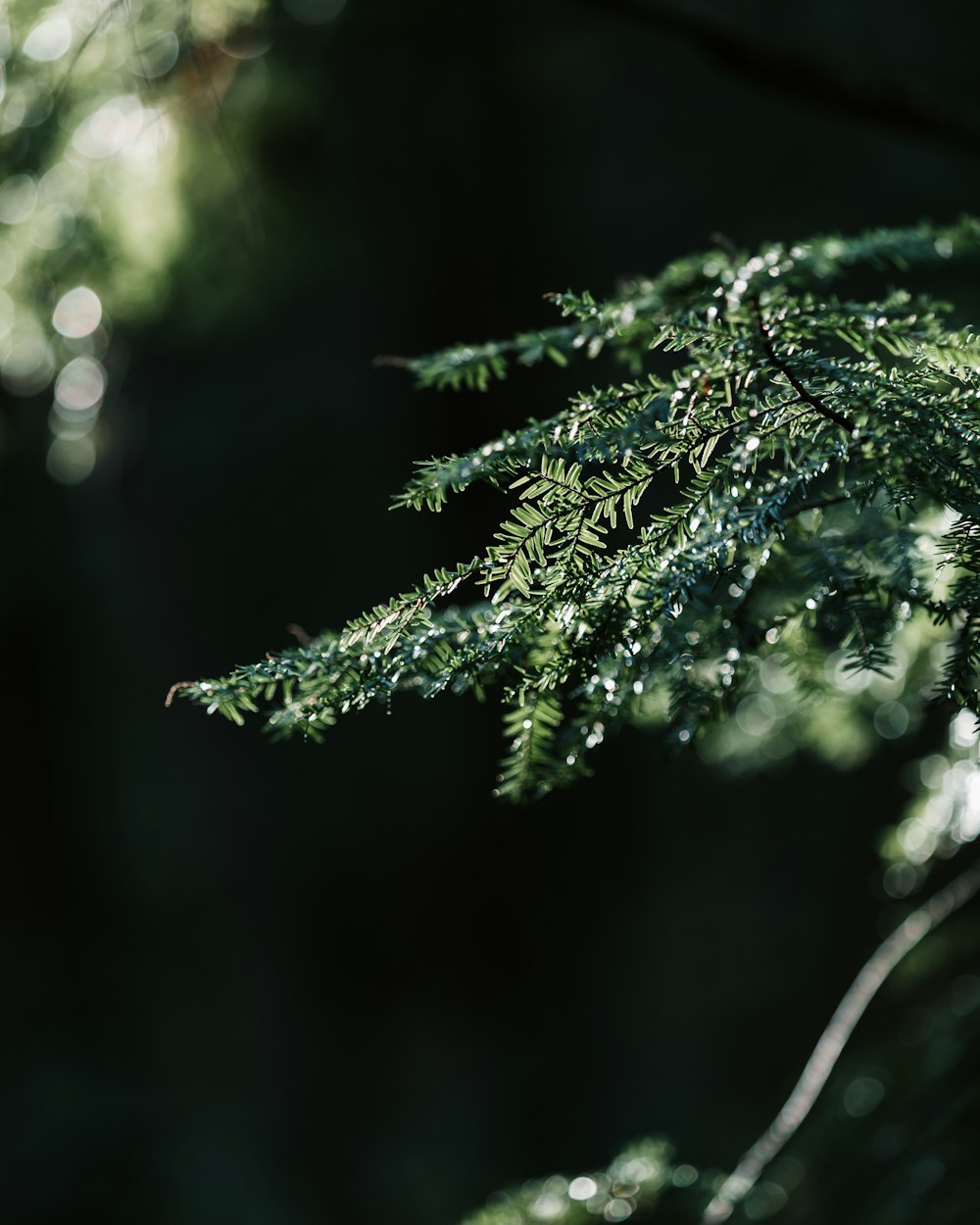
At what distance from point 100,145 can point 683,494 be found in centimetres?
234

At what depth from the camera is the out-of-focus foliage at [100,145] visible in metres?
1.83

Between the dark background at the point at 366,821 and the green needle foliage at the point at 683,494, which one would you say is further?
the dark background at the point at 366,821

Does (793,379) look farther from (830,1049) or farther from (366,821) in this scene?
(366,821)

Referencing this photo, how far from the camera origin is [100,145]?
8.32 ft

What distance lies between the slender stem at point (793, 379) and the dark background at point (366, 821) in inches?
160

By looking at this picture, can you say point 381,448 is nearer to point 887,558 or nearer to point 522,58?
point 522,58

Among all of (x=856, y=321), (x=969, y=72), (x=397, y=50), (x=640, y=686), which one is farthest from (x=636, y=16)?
(x=397, y=50)

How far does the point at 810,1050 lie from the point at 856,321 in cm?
464

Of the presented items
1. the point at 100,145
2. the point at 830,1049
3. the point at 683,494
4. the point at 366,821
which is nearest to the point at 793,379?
the point at 683,494

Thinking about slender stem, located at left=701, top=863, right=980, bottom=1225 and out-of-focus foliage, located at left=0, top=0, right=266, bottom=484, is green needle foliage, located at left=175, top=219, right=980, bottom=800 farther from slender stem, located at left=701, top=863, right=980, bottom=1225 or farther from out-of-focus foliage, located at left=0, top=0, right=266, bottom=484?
out-of-focus foliage, located at left=0, top=0, right=266, bottom=484

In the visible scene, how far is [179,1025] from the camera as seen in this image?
4.90m

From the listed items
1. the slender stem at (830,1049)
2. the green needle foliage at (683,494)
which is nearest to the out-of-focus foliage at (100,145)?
the green needle foliage at (683,494)

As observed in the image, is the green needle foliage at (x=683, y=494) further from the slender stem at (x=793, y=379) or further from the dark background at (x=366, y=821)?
the dark background at (x=366, y=821)

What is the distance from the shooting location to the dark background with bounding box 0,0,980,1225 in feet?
15.3
